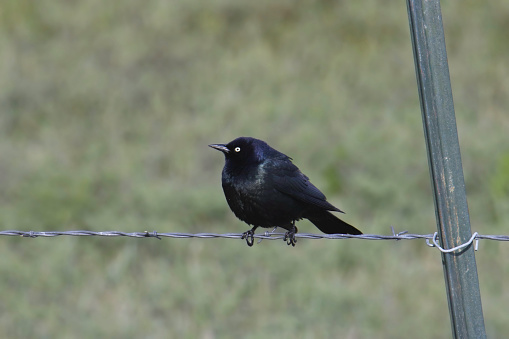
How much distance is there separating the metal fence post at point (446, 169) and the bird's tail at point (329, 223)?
195 cm

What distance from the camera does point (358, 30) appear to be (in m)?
13.0

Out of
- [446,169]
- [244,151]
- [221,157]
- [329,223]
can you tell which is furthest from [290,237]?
[221,157]

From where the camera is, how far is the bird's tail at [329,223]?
5.02 meters

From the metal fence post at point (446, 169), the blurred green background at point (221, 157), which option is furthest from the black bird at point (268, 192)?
the blurred green background at point (221, 157)

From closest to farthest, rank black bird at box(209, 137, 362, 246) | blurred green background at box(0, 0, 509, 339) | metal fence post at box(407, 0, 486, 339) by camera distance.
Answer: metal fence post at box(407, 0, 486, 339) < black bird at box(209, 137, 362, 246) < blurred green background at box(0, 0, 509, 339)

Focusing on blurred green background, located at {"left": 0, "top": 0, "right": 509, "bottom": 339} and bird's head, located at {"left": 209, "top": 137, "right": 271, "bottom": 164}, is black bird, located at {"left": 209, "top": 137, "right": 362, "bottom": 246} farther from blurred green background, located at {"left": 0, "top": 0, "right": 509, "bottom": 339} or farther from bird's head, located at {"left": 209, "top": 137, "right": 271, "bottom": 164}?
blurred green background, located at {"left": 0, "top": 0, "right": 509, "bottom": 339}

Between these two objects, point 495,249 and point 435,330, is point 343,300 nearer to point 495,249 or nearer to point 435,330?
point 435,330

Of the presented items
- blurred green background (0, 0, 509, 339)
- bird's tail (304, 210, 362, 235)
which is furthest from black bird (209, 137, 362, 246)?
blurred green background (0, 0, 509, 339)

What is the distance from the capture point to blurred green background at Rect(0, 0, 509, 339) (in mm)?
7191

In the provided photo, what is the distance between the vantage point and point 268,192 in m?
4.89

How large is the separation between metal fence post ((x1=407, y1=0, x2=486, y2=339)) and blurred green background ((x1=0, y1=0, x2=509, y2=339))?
3864mm

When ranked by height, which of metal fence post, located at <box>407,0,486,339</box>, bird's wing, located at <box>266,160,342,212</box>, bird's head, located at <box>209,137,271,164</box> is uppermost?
bird's head, located at <box>209,137,271,164</box>

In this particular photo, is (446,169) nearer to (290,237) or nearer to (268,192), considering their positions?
(268,192)

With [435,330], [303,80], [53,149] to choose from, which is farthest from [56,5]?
[435,330]
